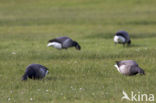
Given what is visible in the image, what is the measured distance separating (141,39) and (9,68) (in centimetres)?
1479

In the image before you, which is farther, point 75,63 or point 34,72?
point 75,63

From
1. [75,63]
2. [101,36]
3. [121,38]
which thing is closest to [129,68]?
[75,63]

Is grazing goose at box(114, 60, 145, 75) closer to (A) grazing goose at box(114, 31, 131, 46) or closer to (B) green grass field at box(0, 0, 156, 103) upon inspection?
(B) green grass field at box(0, 0, 156, 103)

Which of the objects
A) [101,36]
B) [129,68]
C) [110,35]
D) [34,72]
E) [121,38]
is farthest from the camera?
[110,35]

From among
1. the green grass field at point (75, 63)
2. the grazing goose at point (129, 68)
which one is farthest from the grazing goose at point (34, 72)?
the grazing goose at point (129, 68)

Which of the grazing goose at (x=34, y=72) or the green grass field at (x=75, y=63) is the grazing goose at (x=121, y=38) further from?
the grazing goose at (x=34, y=72)

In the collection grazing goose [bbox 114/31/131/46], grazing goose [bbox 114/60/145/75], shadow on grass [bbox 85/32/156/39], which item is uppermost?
grazing goose [bbox 114/60/145/75]

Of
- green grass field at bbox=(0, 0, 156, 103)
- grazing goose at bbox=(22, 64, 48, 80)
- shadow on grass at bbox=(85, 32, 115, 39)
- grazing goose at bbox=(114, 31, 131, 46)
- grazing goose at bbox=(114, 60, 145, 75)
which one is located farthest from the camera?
shadow on grass at bbox=(85, 32, 115, 39)

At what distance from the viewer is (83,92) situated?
11.6m

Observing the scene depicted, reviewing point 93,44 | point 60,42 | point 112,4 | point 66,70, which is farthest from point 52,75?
point 112,4

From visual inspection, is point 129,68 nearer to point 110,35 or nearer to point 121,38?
point 121,38

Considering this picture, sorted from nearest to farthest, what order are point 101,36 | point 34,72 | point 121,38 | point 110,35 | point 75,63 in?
point 34,72 < point 75,63 < point 121,38 < point 101,36 < point 110,35

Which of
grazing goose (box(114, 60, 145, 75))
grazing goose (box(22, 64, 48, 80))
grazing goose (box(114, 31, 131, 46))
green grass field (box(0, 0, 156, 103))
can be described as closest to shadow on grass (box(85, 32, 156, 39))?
green grass field (box(0, 0, 156, 103))

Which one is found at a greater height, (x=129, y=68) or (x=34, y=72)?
(x=34, y=72)
